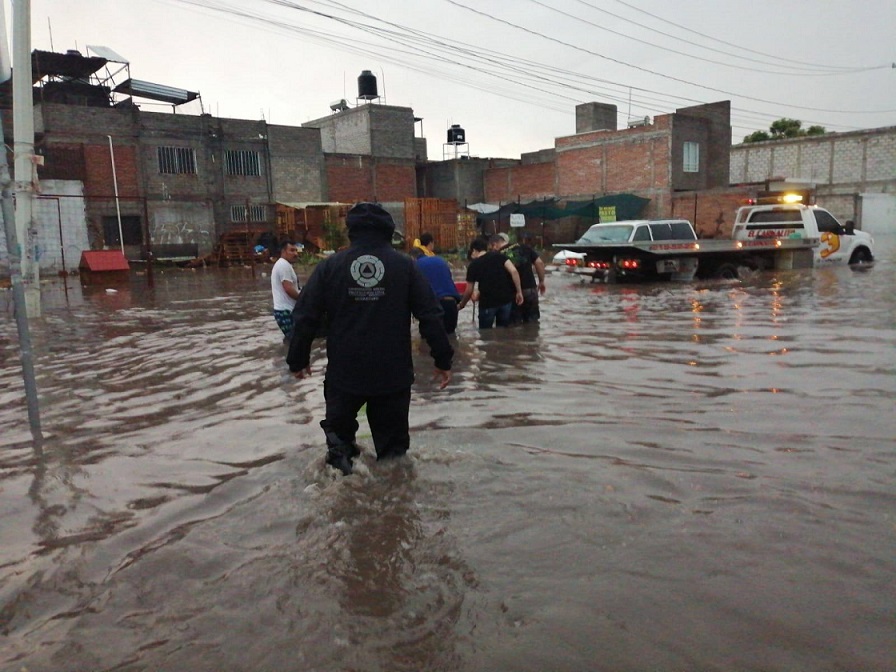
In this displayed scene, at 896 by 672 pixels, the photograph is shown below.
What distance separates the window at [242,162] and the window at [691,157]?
20.9 metres

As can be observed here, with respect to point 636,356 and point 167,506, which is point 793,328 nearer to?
point 636,356

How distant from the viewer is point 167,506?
14.3ft

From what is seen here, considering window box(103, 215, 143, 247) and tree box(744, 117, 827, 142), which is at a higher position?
tree box(744, 117, 827, 142)

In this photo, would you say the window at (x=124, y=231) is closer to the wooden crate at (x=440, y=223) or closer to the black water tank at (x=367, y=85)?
the wooden crate at (x=440, y=223)

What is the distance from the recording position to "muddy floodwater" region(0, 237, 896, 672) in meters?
2.81

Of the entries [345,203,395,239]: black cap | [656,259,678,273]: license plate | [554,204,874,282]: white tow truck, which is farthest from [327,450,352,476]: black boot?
[656,259,678,273]: license plate

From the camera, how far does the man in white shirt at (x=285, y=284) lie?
340 inches

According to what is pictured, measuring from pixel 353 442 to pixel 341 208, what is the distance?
32851 mm

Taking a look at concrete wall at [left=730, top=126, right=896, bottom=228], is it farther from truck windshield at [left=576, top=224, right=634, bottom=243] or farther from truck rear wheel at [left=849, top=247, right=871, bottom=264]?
truck windshield at [left=576, top=224, right=634, bottom=243]

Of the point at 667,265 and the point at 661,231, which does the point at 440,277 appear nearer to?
the point at 667,265

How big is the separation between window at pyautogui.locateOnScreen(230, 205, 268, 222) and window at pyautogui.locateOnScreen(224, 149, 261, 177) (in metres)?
1.63

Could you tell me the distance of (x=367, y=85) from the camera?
152 ft

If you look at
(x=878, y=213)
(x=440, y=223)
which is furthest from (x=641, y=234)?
(x=878, y=213)

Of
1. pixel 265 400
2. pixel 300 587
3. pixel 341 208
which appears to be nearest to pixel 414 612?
pixel 300 587
